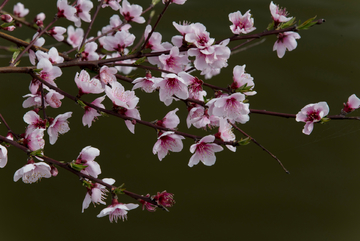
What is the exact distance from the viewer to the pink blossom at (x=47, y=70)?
0.69 meters

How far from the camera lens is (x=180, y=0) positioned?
82 cm

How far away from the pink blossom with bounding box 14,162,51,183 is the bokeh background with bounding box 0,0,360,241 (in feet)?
2.08

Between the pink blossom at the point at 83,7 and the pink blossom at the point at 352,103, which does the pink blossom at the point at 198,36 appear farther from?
the pink blossom at the point at 83,7

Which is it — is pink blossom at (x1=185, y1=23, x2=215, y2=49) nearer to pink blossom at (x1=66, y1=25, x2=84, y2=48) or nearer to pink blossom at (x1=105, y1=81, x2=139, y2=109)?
pink blossom at (x1=105, y1=81, x2=139, y2=109)

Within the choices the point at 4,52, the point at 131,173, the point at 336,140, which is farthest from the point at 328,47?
the point at 4,52

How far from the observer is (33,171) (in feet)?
2.36

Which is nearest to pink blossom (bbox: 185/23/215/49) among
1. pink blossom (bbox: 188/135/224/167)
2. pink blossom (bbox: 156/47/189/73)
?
pink blossom (bbox: 156/47/189/73)

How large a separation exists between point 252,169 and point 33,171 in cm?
94

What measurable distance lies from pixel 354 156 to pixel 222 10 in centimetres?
95

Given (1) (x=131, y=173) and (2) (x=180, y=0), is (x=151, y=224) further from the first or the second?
(2) (x=180, y=0)

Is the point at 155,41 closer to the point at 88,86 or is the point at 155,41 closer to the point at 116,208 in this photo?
the point at 88,86

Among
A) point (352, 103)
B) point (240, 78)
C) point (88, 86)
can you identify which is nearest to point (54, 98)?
point (88, 86)

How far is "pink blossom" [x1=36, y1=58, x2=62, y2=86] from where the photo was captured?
2.27 ft

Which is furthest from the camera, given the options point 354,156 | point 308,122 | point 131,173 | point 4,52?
point 4,52
